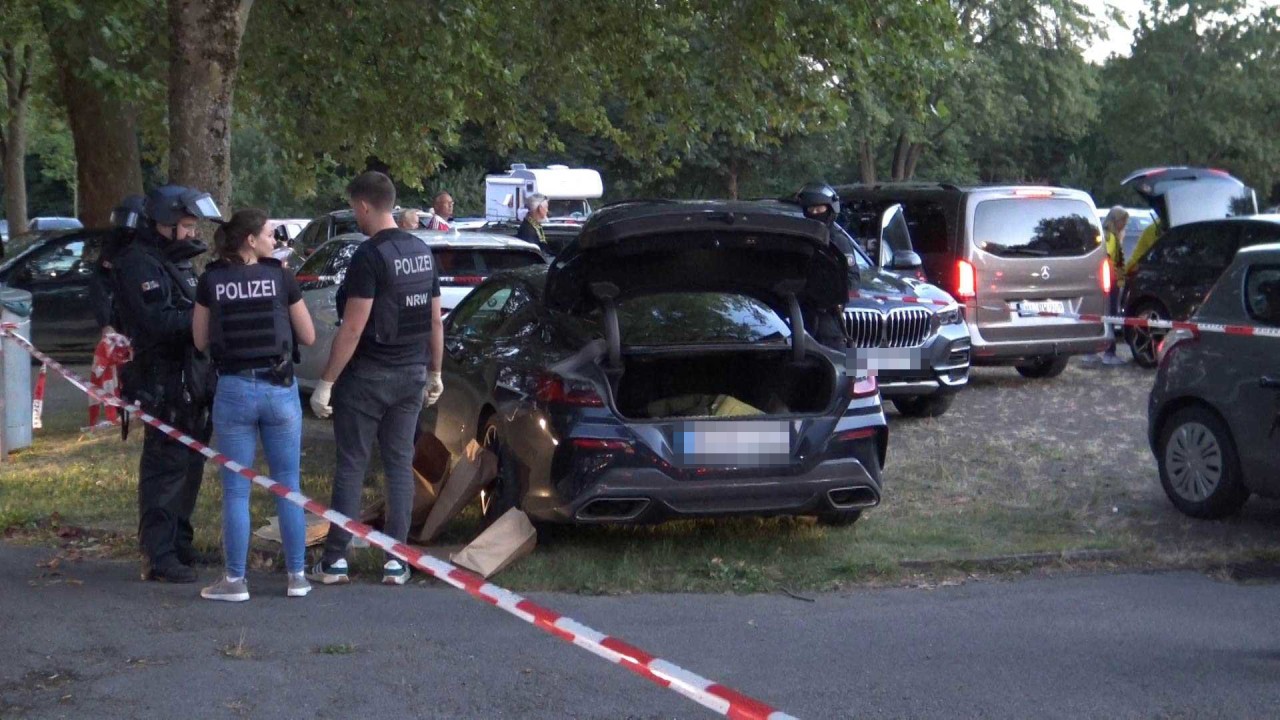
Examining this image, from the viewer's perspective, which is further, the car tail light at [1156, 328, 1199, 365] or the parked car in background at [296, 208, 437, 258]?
the parked car in background at [296, 208, 437, 258]

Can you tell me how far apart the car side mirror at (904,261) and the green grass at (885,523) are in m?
2.11

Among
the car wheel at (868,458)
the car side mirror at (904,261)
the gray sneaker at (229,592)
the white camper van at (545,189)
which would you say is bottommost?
the gray sneaker at (229,592)

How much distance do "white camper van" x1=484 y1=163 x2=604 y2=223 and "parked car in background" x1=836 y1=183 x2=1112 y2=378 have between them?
20.0 meters

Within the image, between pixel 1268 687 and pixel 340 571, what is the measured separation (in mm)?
4123

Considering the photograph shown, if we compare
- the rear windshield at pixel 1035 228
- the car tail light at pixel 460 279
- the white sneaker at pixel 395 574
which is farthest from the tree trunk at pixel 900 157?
the white sneaker at pixel 395 574

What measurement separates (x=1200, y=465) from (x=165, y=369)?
5.76 metres

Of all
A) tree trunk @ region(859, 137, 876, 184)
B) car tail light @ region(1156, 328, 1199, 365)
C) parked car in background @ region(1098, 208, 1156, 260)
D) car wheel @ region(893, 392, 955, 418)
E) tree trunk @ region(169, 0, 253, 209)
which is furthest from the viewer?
tree trunk @ region(859, 137, 876, 184)

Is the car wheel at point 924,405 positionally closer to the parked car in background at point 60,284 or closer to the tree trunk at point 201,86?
the tree trunk at point 201,86

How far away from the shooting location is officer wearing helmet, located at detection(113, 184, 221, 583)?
7168 mm

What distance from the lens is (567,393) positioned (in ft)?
24.0

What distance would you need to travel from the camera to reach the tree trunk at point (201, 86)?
1177 centimetres

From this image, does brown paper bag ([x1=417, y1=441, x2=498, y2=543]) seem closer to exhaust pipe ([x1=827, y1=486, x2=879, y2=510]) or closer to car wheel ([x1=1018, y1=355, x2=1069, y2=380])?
exhaust pipe ([x1=827, y1=486, x2=879, y2=510])

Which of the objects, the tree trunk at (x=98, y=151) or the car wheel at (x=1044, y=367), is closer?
the car wheel at (x=1044, y=367)

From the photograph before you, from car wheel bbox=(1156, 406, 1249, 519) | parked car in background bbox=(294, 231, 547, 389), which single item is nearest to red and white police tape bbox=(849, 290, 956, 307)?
parked car in background bbox=(294, 231, 547, 389)
